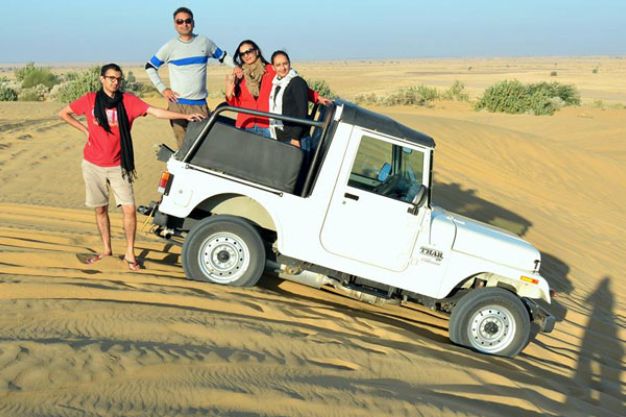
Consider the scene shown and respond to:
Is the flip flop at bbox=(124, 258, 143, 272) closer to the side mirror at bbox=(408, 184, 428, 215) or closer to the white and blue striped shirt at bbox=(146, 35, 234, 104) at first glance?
the white and blue striped shirt at bbox=(146, 35, 234, 104)

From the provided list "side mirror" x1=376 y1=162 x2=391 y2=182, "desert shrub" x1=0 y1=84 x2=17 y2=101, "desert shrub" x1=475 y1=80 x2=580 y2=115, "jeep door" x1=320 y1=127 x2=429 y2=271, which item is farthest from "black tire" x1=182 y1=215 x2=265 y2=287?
"desert shrub" x1=475 y1=80 x2=580 y2=115

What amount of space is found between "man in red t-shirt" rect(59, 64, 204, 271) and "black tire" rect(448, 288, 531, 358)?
10.3 feet

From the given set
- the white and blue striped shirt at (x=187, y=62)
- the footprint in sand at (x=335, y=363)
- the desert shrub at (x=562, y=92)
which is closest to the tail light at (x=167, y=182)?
the white and blue striped shirt at (x=187, y=62)

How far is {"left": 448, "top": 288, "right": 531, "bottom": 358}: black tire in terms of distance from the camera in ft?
21.2

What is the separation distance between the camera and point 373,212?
6328 millimetres

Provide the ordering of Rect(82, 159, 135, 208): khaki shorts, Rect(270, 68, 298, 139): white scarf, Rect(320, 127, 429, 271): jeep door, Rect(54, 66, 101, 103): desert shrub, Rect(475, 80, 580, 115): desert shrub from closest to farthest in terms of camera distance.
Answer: Rect(320, 127, 429, 271): jeep door → Rect(82, 159, 135, 208): khaki shorts → Rect(270, 68, 298, 139): white scarf → Rect(54, 66, 101, 103): desert shrub → Rect(475, 80, 580, 115): desert shrub

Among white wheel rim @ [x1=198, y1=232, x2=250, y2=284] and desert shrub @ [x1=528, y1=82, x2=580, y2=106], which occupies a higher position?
desert shrub @ [x1=528, y1=82, x2=580, y2=106]

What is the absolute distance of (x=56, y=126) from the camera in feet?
57.6

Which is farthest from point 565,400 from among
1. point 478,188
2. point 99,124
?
point 478,188

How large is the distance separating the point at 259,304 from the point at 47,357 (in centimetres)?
225

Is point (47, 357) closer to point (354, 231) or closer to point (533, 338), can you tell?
point (354, 231)

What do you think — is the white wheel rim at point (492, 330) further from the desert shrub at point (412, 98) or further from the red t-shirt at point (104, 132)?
the desert shrub at point (412, 98)

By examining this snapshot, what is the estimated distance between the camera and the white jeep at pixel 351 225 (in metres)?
6.34

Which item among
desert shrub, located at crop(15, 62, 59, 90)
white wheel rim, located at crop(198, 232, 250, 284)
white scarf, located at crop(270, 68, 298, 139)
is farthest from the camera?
desert shrub, located at crop(15, 62, 59, 90)
